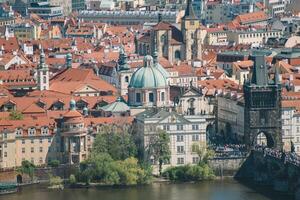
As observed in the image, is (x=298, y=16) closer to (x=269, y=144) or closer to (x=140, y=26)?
(x=140, y=26)

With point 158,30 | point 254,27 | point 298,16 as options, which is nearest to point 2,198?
point 158,30

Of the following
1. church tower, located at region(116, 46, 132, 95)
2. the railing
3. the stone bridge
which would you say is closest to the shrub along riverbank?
the stone bridge

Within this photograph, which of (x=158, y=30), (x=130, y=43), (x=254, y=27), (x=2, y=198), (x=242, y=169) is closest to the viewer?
(x=2, y=198)

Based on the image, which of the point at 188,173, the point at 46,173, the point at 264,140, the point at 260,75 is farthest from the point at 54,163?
the point at 264,140

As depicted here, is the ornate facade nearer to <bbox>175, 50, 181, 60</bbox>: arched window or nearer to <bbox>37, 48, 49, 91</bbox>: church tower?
<bbox>175, 50, 181, 60</bbox>: arched window

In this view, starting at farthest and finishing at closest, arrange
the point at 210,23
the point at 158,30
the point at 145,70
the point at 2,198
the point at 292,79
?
1. the point at 210,23
2. the point at 158,30
3. the point at 292,79
4. the point at 145,70
5. the point at 2,198

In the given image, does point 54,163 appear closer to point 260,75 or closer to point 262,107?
point 262,107
